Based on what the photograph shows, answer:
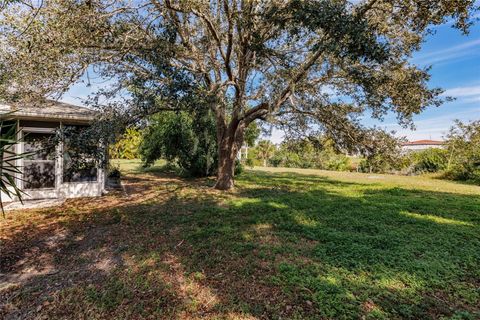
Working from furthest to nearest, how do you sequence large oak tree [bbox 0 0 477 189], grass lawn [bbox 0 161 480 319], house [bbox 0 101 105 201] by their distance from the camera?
house [bbox 0 101 105 201] < large oak tree [bbox 0 0 477 189] < grass lawn [bbox 0 161 480 319]

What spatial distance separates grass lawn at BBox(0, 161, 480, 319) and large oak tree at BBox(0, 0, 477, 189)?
3130mm

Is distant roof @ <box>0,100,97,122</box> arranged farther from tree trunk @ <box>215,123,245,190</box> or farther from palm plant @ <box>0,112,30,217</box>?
tree trunk @ <box>215,123,245,190</box>

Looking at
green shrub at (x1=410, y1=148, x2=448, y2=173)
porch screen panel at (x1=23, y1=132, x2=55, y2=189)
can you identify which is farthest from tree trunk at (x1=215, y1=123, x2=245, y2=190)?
green shrub at (x1=410, y1=148, x2=448, y2=173)

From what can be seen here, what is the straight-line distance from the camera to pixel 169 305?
10.4 feet

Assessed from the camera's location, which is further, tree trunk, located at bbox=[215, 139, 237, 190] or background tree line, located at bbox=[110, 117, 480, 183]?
tree trunk, located at bbox=[215, 139, 237, 190]

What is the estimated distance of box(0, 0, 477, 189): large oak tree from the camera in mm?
4957

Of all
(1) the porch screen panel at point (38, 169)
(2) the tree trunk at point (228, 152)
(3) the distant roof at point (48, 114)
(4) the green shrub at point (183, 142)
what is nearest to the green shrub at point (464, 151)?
(2) the tree trunk at point (228, 152)

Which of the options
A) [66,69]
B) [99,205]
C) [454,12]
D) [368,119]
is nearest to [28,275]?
[99,205]

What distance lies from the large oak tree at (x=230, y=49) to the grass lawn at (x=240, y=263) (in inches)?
123

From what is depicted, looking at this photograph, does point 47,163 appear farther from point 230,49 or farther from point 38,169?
point 230,49

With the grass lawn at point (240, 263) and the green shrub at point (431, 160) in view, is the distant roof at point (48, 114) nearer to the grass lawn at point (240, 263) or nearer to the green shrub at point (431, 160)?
the grass lawn at point (240, 263)

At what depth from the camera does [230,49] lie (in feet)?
25.5

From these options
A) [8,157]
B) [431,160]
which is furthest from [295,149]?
[431,160]

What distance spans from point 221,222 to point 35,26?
236 inches
